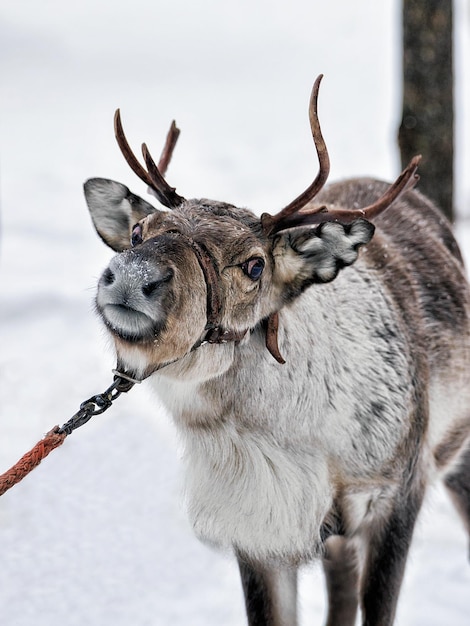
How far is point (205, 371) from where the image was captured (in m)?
2.97

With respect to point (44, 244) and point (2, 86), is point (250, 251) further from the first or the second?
point (2, 86)

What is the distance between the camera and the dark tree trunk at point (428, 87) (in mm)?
6875

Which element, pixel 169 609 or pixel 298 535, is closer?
pixel 298 535

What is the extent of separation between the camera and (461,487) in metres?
4.73

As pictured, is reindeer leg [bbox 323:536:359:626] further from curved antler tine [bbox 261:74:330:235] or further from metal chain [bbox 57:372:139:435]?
curved antler tine [bbox 261:74:330:235]

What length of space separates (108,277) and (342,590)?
81.6 inches

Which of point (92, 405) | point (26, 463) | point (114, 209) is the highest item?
point (114, 209)

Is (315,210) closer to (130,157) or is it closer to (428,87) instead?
(130,157)

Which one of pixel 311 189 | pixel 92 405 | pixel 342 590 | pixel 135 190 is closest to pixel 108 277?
pixel 92 405

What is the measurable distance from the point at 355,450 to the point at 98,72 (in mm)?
9074

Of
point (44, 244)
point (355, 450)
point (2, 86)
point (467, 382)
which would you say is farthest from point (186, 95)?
point (355, 450)

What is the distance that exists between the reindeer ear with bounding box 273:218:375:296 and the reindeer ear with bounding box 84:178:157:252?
52 cm

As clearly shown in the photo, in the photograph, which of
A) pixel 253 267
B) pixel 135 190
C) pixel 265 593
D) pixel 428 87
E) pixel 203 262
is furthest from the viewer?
pixel 135 190

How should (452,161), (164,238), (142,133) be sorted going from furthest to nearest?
(142,133) < (452,161) < (164,238)
